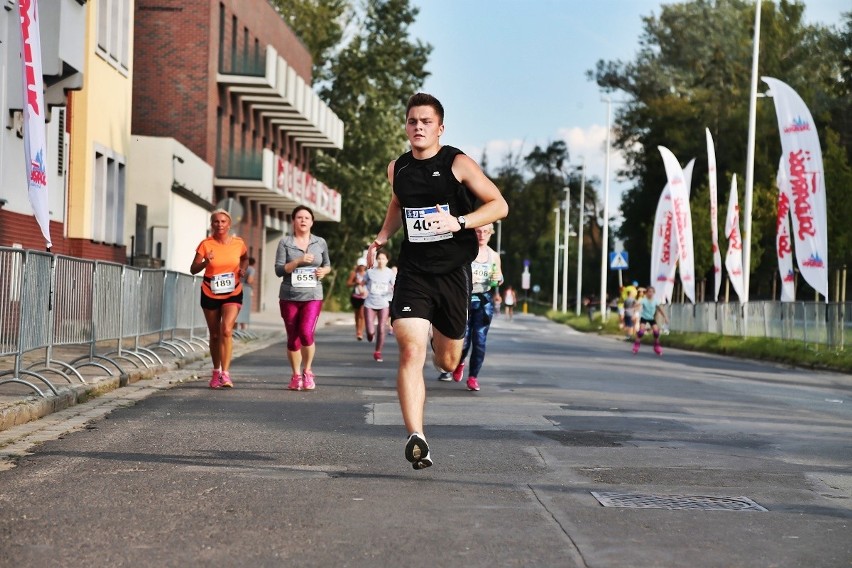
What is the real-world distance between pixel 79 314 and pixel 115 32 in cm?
1946

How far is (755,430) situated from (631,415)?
4.77 feet

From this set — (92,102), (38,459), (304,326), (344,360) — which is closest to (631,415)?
(304,326)

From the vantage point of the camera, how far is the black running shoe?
27.7 ft

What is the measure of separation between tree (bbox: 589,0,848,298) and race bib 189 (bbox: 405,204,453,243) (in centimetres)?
5974

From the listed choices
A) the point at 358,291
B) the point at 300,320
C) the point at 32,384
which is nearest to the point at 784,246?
the point at 358,291

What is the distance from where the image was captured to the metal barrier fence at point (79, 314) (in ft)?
42.5

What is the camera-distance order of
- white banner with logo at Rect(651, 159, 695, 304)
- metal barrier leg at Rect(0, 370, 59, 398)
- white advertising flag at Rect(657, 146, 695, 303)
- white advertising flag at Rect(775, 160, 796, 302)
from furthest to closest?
white banner with logo at Rect(651, 159, 695, 304), white advertising flag at Rect(657, 146, 695, 303), white advertising flag at Rect(775, 160, 796, 302), metal barrier leg at Rect(0, 370, 59, 398)

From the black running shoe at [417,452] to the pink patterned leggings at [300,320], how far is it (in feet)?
24.7

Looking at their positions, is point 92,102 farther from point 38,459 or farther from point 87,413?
point 38,459

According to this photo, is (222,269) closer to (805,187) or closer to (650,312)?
(805,187)

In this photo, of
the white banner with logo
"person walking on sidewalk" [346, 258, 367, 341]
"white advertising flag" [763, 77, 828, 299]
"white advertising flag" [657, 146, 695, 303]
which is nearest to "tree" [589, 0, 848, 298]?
the white banner with logo

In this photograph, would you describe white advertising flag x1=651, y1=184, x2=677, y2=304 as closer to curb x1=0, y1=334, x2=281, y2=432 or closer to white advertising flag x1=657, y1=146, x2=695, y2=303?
white advertising flag x1=657, y1=146, x2=695, y2=303

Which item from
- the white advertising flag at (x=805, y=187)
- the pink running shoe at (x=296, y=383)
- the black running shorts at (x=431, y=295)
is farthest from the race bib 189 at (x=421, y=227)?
the white advertising flag at (x=805, y=187)

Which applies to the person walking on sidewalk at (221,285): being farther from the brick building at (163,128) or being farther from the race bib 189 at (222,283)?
the brick building at (163,128)
